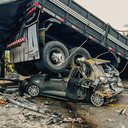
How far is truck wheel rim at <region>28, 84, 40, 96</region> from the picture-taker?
8.84 metres

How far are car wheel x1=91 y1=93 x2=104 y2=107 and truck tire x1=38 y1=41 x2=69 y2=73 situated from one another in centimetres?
155

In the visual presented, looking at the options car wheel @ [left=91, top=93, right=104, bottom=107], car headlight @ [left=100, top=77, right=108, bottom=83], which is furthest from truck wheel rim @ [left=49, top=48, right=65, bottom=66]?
car wheel @ [left=91, top=93, right=104, bottom=107]

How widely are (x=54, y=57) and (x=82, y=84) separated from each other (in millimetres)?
1408

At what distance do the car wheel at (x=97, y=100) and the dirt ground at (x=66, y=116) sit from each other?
0.15 m

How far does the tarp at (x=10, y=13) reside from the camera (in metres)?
8.25

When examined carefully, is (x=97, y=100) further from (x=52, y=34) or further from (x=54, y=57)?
(x=52, y=34)

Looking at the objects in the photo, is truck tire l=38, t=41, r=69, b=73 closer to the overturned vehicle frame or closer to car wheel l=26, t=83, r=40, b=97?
the overturned vehicle frame

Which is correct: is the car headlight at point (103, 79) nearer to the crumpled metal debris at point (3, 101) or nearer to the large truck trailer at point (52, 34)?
the large truck trailer at point (52, 34)

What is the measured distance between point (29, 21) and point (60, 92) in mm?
2585

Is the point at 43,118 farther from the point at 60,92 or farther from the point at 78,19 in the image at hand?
the point at 78,19

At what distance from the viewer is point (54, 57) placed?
897 centimetres

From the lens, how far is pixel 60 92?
8625 millimetres

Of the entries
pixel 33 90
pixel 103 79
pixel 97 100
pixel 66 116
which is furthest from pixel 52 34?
pixel 66 116

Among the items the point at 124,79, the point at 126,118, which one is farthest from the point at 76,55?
the point at 124,79
